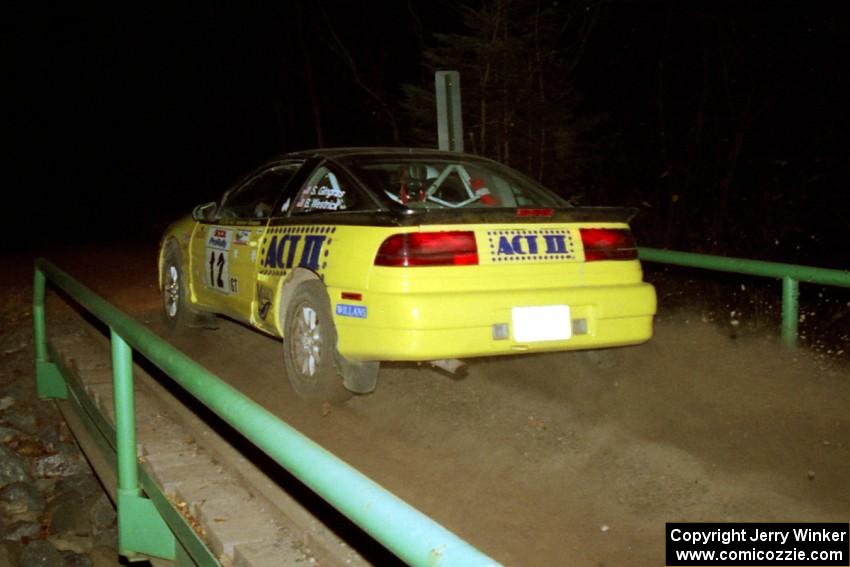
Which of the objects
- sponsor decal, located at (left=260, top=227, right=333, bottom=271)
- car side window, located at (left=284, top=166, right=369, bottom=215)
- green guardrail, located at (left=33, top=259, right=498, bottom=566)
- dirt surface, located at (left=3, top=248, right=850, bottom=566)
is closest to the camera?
green guardrail, located at (left=33, top=259, right=498, bottom=566)

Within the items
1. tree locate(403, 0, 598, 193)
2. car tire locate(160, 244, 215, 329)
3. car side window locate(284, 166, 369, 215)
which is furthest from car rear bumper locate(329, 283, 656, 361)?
tree locate(403, 0, 598, 193)

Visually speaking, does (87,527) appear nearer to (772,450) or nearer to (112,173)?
(772,450)

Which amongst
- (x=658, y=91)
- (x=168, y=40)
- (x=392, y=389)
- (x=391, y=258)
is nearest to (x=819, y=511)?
(x=391, y=258)

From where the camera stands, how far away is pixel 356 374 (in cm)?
556

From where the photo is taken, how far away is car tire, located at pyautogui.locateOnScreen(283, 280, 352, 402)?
5.59 metres

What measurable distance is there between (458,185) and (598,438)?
233cm

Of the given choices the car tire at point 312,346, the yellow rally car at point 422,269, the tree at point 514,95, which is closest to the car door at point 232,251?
the yellow rally car at point 422,269

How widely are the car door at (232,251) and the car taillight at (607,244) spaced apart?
2.32 m

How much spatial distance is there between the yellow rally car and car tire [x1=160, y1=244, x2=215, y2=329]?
4.55 feet

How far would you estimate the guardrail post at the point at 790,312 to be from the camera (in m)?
6.46

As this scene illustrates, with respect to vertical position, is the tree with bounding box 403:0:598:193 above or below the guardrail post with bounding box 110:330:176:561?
above

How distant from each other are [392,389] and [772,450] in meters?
2.66

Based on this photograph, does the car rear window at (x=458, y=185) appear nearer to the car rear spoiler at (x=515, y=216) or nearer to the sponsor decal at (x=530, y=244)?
the car rear spoiler at (x=515, y=216)

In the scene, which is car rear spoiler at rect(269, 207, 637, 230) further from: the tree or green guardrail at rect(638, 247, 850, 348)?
the tree
